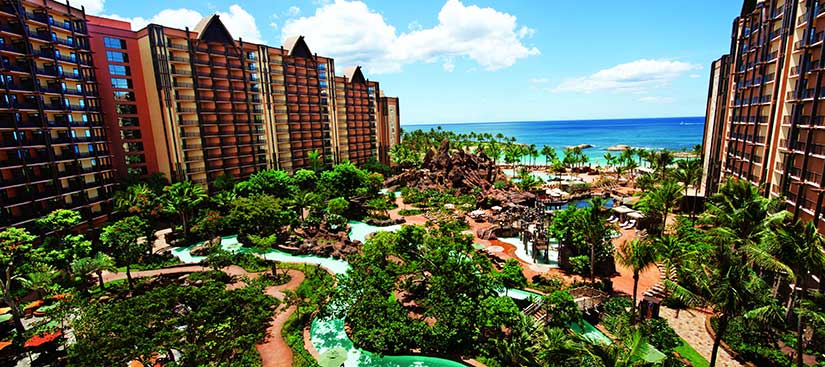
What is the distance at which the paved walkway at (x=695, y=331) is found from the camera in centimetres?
2538

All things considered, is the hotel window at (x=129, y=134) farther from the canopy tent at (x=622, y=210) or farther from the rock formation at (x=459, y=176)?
the canopy tent at (x=622, y=210)

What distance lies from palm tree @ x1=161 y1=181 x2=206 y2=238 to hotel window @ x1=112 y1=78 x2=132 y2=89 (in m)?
18.1

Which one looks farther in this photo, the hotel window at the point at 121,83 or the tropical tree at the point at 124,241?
the hotel window at the point at 121,83

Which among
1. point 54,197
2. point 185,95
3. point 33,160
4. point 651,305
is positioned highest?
point 185,95

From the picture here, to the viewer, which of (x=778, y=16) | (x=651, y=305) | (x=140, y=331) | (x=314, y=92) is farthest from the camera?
(x=314, y=92)

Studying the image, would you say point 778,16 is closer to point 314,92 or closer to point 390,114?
point 314,92

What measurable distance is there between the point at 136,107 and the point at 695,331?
75583 millimetres

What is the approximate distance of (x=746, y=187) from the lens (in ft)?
97.3

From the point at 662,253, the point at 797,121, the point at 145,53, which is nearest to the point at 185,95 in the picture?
the point at 145,53

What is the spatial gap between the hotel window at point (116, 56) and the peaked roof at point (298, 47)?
94.5 ft

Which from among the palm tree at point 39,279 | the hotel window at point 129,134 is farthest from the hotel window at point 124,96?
the palm tree at point 39,279

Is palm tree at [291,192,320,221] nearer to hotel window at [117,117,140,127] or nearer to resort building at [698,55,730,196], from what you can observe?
hotel window at [117,117,140,127]

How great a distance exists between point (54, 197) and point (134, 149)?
549 inches

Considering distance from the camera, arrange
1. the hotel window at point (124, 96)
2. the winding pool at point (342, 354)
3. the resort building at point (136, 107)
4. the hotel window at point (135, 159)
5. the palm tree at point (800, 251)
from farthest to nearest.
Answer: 1. the hotel window at point (135, 159)
2. the hotel window at point (124, 96)
3. the resort building at point (136, 107)
4. the winding pool at point (342, 354)
5. the palm tree at point (800, 251)
